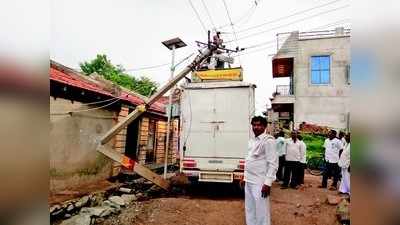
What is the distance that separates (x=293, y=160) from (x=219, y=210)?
329 cm

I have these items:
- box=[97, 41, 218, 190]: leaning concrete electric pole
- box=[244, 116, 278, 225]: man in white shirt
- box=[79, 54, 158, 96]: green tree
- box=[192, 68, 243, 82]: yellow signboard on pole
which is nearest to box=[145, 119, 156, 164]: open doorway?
box=[192, 68, 243, 82]: yellow signboard on pole

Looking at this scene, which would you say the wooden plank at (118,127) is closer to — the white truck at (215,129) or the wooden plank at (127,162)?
the wooden plank at (127,162)

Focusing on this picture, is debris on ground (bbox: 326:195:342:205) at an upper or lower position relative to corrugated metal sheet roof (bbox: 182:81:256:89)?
lower

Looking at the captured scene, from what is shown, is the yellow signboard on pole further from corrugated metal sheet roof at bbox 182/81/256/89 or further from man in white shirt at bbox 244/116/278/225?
man in white shirt at bbox 244/116/278/225

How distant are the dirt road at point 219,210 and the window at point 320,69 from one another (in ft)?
30.0

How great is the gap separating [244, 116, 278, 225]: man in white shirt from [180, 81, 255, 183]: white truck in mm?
3576

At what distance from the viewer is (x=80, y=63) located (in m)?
33.6

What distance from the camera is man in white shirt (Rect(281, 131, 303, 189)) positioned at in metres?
8.80

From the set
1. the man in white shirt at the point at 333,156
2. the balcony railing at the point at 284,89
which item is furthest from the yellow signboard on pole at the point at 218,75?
the balcony railing at the point at 284,89

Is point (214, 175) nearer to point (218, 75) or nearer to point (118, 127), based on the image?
point (118, 127)

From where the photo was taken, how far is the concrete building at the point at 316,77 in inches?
616

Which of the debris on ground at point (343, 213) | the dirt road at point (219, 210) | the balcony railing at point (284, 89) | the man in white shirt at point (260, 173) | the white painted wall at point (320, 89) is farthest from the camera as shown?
the balcony railing at point (284, 89)
